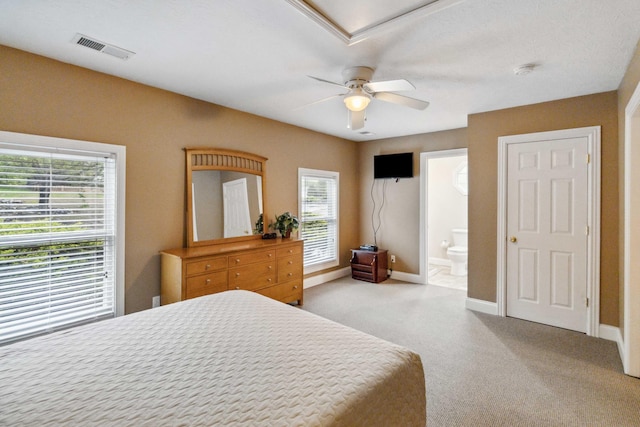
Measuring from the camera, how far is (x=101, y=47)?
7.41 ft

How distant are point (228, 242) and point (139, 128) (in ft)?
5.04

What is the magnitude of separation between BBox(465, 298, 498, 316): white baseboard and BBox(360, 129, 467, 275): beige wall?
1.29m

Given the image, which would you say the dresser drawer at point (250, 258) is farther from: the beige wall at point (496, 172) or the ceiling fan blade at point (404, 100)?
the beige wall at point (496, 172)

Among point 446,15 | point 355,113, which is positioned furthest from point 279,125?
point 446,15

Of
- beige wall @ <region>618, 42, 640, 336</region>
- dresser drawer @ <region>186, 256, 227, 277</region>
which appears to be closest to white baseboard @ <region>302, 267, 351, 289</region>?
dresser drawer @ <region>186, 256, 227, 277</region>

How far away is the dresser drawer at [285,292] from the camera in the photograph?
364 cm

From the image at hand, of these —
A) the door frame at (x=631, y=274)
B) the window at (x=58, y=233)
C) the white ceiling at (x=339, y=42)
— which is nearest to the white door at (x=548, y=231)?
the white ceiling at (x=339, y=42)

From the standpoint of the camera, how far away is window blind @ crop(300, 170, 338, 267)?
484 centimetres

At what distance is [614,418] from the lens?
195 cm

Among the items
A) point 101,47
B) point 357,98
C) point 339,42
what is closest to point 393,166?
point 357,98

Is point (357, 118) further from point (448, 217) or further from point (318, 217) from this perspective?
point (448, 217)

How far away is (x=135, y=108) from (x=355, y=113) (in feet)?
Result: 6.84

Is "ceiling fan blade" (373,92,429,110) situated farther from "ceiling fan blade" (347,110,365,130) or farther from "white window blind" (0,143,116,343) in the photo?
"white window blind" (0,143,116,343)

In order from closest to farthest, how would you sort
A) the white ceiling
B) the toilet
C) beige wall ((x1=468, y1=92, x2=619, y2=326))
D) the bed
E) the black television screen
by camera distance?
the bed
the white ceiling
beige wall ((x1=468, y1=92, x2=619, y2=326))
the black television screen
the toilet
